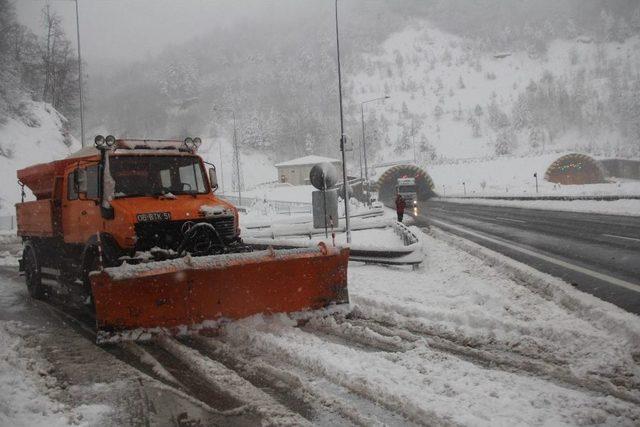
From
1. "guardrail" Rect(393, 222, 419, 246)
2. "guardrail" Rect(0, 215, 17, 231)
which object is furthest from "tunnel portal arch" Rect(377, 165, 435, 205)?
"guardrail" Rect(393, 222, 419, 246)

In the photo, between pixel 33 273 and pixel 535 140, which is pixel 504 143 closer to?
pixel 535 140

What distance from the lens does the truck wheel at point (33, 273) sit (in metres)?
10.0

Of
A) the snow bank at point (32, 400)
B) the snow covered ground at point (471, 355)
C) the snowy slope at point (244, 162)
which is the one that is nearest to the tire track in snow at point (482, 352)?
the snow covered ground at point (471, 355)

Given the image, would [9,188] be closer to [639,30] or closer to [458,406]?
[458,406]

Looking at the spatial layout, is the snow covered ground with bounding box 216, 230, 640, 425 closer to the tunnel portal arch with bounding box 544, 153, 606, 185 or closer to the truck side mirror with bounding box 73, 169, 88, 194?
the truck side mirror with bounding box 73, 169, 88, 194

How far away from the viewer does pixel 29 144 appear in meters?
44.8

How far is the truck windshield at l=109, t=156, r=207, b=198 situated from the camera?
7.64 metres

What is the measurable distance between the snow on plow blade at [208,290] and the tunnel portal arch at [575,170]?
6622cm

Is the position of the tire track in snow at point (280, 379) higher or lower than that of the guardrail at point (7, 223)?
lower

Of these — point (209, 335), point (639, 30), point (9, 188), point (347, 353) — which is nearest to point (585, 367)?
point (347, 353)

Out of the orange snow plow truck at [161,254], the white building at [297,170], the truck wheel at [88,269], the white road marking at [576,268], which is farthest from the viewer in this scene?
the white building at [297,170]

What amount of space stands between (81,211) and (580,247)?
12.0 meters

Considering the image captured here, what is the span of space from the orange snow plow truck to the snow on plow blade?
0.01 metres

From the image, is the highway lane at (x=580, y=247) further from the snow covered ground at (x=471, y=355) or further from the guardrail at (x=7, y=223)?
the guardrail at (x=7, y=223)
